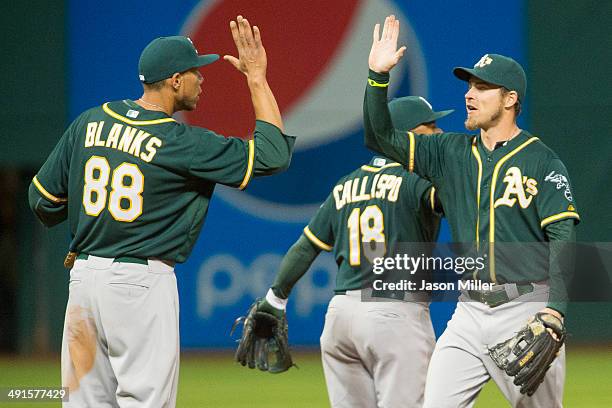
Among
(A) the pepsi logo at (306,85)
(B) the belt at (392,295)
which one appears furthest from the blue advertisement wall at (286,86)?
(B) the belt at (392,295)

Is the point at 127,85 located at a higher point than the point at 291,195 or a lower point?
higher

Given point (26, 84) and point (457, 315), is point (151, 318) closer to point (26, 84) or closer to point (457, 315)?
point (457, 315)

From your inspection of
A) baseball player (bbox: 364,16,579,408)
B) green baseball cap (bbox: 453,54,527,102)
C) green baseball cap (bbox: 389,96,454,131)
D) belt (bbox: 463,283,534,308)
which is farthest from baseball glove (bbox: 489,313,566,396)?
green baseball cap (bbox: 389,96,454,131)

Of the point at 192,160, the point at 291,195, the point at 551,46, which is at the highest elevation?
the point at 551,46

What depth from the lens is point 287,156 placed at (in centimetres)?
502

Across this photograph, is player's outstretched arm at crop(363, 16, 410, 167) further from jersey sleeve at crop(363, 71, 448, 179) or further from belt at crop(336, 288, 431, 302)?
belt at crop(336, 288, 431, 302)

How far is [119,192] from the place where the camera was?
493 cm

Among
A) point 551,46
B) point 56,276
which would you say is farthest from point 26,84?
point 551,46

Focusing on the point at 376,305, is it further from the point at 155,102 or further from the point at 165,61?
the point at 165,61

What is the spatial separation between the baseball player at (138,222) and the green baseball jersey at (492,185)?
76cm

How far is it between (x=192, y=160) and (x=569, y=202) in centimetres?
178

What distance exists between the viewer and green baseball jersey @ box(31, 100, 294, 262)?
492cm

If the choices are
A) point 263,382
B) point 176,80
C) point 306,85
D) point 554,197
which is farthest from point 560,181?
Result: point 306,85

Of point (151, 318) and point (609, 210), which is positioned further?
point (609, 210)
